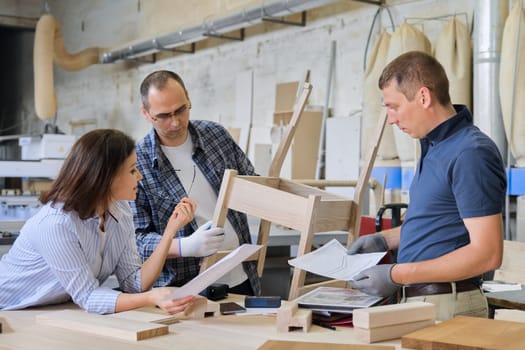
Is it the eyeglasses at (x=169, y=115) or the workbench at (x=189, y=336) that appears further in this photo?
the eyeglasses at (x=169, y=115)

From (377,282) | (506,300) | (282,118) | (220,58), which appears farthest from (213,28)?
(377,282)

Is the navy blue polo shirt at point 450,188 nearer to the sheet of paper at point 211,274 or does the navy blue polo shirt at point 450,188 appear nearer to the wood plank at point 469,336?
the wood plank at point 469,336

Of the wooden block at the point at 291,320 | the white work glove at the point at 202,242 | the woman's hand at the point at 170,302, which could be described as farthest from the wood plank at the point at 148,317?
the white work glove at the point at 202,242

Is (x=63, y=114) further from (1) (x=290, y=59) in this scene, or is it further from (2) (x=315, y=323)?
(2) (x=315, y=323)

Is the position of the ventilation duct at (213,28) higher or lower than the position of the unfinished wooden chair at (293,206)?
higher

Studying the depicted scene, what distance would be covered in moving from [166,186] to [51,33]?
7723 millimetres

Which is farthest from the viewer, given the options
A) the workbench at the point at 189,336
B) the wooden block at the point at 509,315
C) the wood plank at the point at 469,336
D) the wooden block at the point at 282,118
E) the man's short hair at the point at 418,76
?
the wooden block at the point at 282,118

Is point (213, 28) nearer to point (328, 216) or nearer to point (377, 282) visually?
point (328, 216)

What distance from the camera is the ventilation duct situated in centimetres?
610

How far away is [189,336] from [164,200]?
0.88 metres

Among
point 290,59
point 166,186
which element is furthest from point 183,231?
point 290,59

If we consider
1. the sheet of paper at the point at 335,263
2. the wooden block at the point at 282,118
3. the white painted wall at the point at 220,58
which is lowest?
the sheet of paper at the point at 335,263

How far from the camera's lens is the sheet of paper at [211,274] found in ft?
5.86

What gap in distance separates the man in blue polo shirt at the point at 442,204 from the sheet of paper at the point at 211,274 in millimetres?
341
